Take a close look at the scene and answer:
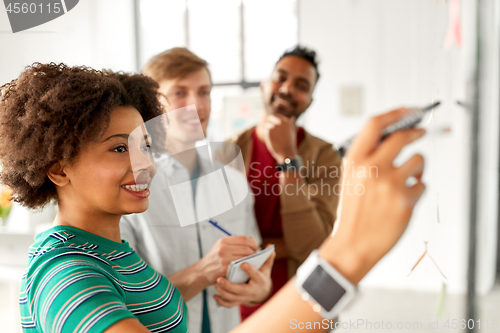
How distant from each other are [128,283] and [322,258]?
21 cm

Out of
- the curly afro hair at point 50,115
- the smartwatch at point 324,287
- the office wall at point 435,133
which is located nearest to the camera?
the smartwatch at point 324,287

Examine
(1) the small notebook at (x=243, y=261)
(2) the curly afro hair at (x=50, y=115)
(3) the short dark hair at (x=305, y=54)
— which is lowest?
(1) the small notebook at (x=243, y=261)

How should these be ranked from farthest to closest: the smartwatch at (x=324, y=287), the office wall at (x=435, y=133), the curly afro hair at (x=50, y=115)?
the office wall at (x=435, y=133) → the curly afro hair at (x=50, y=115) → the smartwatch at (x=324, y=287)

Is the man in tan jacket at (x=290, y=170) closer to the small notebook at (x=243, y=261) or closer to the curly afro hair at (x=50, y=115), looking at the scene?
the small notebook at (x=243, y=261)

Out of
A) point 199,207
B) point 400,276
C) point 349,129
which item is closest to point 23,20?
point 199,207

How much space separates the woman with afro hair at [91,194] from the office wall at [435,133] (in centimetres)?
20

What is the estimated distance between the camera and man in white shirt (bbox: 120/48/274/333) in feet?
1.49

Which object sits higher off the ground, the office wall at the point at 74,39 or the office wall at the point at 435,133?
the office wall at the point at 74,39

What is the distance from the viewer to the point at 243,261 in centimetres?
44

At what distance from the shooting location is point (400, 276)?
49 centimetres

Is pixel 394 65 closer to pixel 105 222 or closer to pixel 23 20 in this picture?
pixel 105 222

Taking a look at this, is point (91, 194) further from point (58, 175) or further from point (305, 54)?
point (305, 54)

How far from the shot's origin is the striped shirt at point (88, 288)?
0.25 meters

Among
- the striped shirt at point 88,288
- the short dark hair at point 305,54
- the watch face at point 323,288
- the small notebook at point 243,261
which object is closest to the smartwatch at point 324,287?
the watch face at point 323,288
